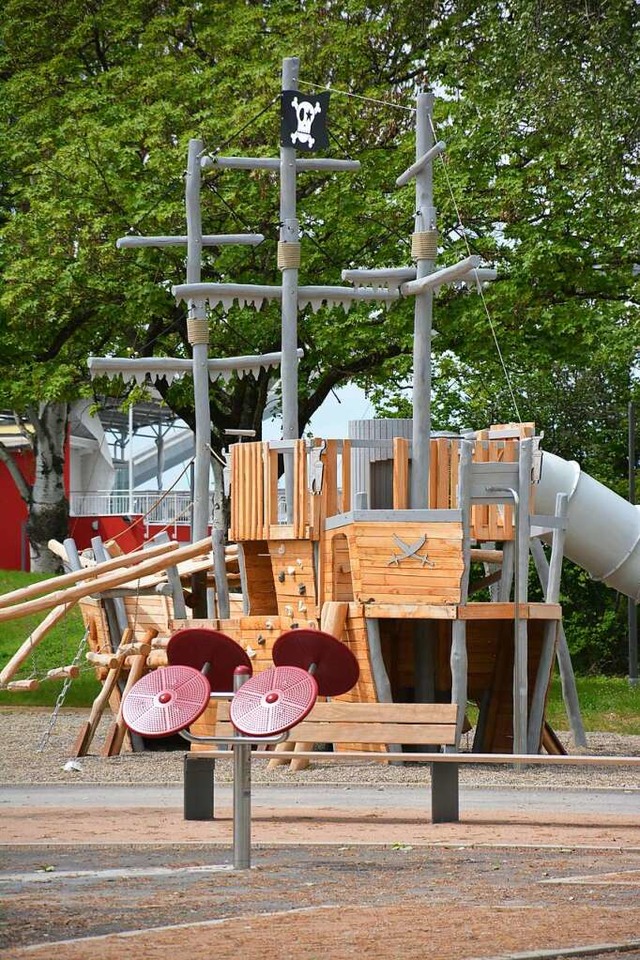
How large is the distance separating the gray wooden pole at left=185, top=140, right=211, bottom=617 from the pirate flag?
314 cm

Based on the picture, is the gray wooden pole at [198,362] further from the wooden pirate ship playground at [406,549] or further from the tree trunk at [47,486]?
the tree trunk at [47,486]

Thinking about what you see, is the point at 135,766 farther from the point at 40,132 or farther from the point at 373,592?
the point at 40,132

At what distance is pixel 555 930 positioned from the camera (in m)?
8.11

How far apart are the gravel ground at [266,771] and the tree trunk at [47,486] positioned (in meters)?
17.4

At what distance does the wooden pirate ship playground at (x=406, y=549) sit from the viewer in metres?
18.5

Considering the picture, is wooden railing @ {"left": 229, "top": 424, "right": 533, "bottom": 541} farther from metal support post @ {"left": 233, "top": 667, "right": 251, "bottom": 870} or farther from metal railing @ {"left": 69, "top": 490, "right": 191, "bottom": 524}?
metal railing @ {"left": 69, "top": 490, "right": 191, "bottom": 524}

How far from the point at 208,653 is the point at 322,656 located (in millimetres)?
797

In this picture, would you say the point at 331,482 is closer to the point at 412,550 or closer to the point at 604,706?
the point at 412,550

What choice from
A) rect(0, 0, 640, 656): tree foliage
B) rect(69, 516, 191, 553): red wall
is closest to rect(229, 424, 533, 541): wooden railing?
rect(0, 0, 640, 656): tree foliage

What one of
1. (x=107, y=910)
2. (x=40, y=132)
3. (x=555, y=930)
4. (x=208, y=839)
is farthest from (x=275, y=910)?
(x=40, y=132)

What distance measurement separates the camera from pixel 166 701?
1125 centimetres

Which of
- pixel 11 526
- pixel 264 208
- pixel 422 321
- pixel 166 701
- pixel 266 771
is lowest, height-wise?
pixel 266 771

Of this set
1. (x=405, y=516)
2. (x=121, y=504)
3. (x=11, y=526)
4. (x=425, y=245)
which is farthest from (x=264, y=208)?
(x=121, y=504)

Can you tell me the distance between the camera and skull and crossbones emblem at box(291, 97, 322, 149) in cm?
2209
